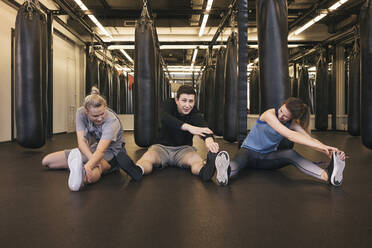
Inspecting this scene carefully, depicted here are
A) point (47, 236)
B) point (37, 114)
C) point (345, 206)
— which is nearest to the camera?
point (47, 236)

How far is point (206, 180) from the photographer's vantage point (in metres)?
2.35

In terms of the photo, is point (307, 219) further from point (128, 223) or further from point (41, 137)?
point (41, 137)

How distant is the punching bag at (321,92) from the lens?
861 cm

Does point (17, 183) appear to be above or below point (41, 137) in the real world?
below

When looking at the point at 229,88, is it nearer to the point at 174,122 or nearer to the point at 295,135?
the point at 174,122

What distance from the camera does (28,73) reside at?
3.69 m

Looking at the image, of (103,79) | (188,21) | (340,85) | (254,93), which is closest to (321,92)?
(340,85)

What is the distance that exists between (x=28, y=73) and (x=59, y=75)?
496 centimetres

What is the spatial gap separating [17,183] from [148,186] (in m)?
1.05

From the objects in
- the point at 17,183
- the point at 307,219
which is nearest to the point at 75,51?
the point at 17,183

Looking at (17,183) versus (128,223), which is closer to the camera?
(128,223)

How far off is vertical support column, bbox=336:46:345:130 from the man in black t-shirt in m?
9.00

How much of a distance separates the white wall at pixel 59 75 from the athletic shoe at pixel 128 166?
14.6ft

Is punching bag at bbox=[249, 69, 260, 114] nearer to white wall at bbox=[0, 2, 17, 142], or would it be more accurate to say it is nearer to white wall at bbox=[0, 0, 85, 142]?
white wall at bbox=[0, 0, 85, 142]
